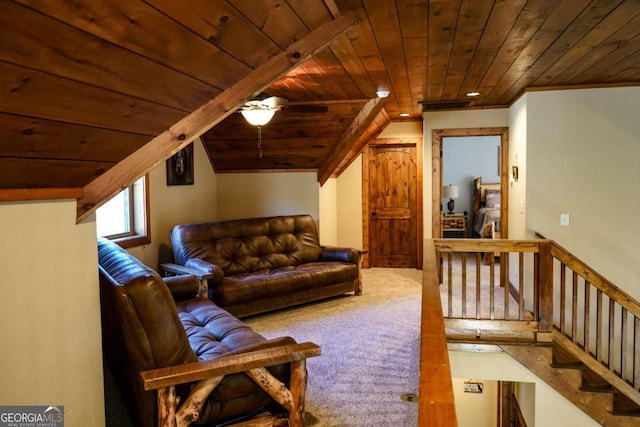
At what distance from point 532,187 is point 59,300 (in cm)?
439

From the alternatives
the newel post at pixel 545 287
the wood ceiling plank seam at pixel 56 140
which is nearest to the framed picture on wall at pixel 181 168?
the wood ceiling plank seam at pixel 56 140

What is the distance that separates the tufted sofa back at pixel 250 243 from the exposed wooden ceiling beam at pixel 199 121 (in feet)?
7.70

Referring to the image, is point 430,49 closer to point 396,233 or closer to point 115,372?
point 115,372

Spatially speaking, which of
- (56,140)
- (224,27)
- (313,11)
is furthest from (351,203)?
(56,140)

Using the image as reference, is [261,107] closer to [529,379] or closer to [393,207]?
[529,379]

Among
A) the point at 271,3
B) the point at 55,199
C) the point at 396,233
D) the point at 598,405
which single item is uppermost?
the point at 271,3

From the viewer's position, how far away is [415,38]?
298cm

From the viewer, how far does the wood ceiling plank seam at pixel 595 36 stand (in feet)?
8.33

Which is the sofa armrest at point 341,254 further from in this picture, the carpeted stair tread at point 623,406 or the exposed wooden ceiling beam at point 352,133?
the carpeted stair tread at point 623,406

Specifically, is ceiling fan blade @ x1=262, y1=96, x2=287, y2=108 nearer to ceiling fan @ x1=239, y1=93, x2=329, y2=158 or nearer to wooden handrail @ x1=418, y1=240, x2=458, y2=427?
ceiling fan @ x1=239, y1=93, x2=329, y2=158

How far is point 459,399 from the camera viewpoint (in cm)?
630

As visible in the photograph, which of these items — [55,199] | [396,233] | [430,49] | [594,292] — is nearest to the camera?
[55,199]

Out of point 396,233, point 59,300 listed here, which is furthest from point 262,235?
point 59,300

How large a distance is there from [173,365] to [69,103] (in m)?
1.17
